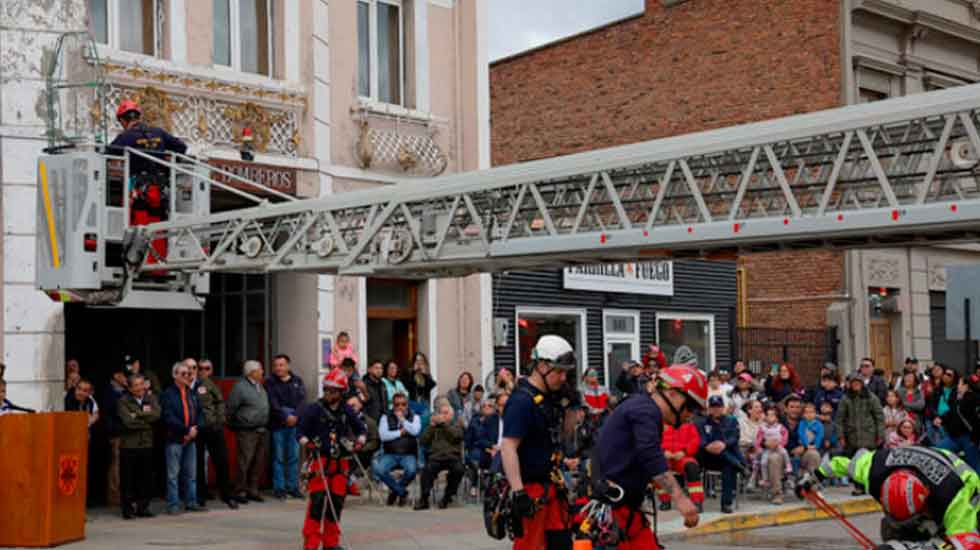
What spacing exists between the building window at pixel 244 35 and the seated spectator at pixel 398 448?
185 inches

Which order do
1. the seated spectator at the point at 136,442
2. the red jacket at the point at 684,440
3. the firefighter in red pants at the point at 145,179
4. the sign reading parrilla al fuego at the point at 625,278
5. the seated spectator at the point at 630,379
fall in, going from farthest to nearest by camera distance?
the sign reading parrilla al fuego at the point at 625,278 < the seated spectator at the point at 630,379 < the seated spectator at the point at 136,442 < the red jacket at the point at 684,440 < the firefighter in red pants at the point at 145,179

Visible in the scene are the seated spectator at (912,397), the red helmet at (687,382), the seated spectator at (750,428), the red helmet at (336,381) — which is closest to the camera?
the red helmet at (687,382)

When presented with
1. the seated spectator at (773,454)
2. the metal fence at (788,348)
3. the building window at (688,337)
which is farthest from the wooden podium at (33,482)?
the metal fence at (788,348)

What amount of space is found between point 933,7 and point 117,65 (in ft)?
72.7

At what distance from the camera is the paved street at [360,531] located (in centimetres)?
1370

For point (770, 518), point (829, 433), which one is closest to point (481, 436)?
point (770, 518)

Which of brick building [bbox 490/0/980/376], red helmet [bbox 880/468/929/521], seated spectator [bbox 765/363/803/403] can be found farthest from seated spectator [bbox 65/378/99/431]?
brick building [bbox 490/0/980/376]

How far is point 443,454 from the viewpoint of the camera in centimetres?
1744

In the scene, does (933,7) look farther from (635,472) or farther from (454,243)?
(635,472)

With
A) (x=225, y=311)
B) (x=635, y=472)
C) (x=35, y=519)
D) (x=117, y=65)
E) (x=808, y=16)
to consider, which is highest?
(x=808, y=16)

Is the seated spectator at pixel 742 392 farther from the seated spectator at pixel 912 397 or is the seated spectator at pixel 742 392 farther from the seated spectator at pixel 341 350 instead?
the seated spectator at pixel 341 350

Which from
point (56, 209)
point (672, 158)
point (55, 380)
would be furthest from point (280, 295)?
point (672, 158)

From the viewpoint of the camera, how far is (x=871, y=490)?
713 cm

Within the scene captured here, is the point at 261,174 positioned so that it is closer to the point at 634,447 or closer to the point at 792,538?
the point at 792,538
